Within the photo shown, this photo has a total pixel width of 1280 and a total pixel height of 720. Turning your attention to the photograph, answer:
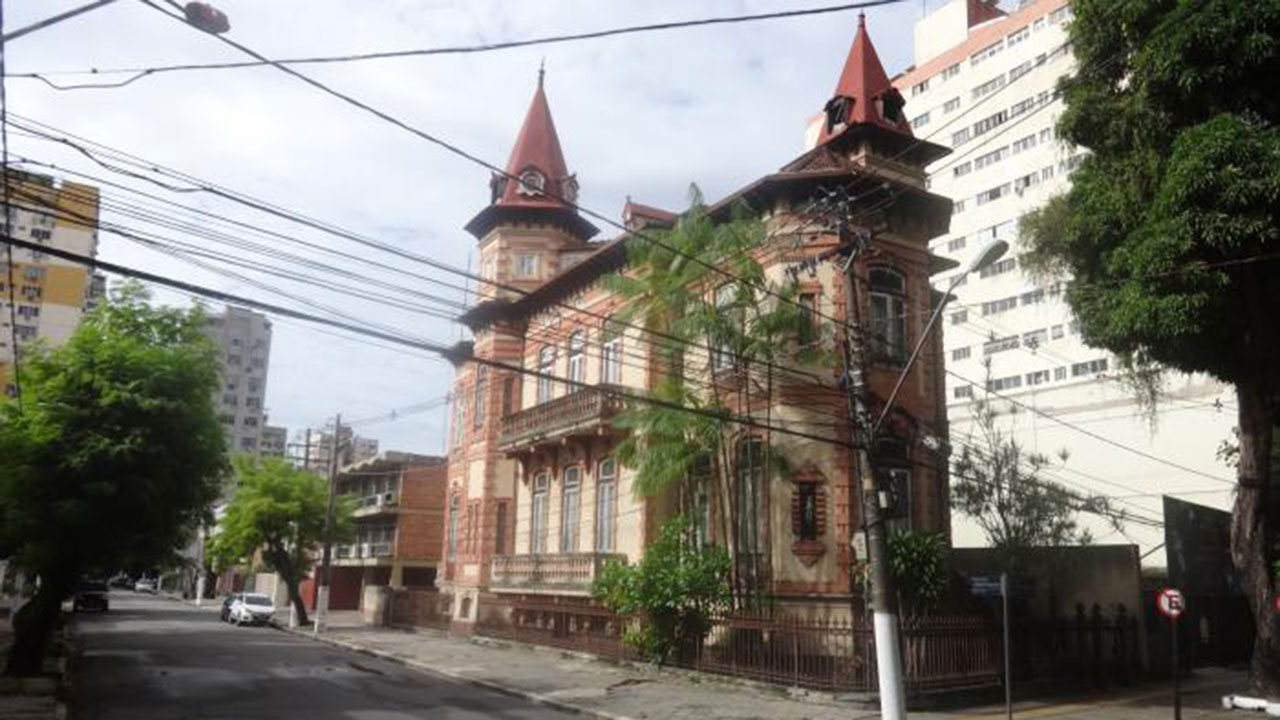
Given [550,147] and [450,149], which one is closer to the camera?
[450,149]

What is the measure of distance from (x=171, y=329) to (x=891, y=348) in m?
16.4

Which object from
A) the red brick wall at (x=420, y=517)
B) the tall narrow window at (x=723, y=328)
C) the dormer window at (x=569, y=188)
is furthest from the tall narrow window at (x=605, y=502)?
the red brick wall at (x=420, y=517)

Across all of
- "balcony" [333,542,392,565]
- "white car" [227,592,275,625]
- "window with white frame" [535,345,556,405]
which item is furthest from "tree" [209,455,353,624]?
"window with white frame" [535,345,556,405]

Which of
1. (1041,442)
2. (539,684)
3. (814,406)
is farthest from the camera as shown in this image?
(1041,442)

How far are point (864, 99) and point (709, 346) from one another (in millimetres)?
8135

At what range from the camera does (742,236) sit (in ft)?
71.9

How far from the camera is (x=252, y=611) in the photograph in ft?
140

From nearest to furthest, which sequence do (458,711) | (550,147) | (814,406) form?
1. (458,711)
2. (814,406)
3. (550,147)

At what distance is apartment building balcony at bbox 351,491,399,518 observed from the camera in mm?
49969

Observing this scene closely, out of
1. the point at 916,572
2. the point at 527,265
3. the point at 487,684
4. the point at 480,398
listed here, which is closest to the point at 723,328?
the point at 916,572

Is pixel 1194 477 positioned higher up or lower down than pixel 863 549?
higher up

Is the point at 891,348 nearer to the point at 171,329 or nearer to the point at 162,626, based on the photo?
the point at 171,329

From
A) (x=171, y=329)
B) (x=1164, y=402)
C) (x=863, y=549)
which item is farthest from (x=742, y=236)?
(x=1164, y=402)

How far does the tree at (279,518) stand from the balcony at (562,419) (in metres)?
13.2
